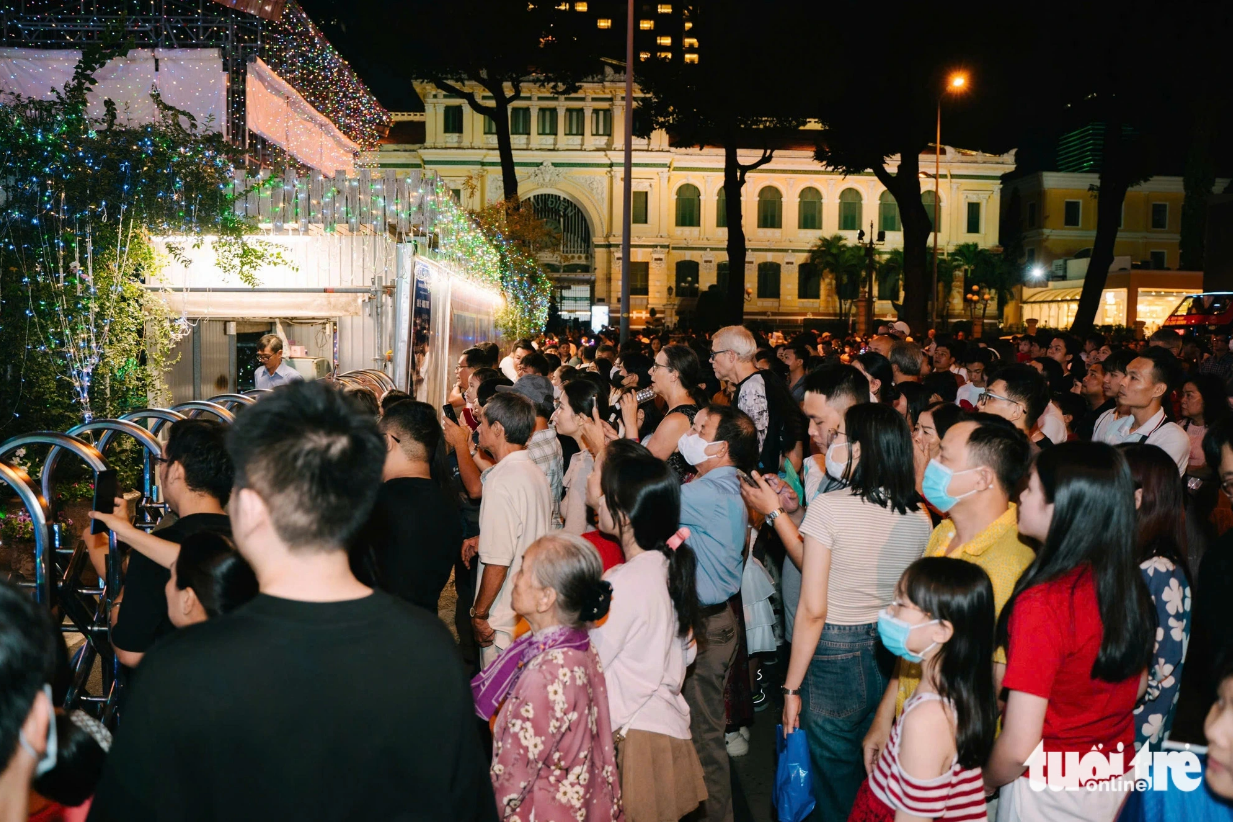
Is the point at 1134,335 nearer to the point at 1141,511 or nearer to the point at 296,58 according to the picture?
the point at 296,58

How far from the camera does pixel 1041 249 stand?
75625 millimetres

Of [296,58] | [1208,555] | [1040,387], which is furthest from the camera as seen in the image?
[296,58]

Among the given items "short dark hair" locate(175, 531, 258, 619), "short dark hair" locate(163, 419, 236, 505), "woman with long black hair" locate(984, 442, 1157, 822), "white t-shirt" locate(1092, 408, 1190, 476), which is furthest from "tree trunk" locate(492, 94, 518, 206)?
"woman with long black hair" locate(984, 442, 1157, 822)

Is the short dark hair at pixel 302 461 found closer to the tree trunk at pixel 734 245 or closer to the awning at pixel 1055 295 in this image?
the tree trunk at pixel 734 245

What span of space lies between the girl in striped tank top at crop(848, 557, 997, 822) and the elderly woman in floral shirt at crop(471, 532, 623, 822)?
0.83 m

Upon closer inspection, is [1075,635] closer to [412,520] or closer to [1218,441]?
[1218,441]

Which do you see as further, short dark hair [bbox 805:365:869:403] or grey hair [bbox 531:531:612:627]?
short dark hair [bbox 805:365:869:403]

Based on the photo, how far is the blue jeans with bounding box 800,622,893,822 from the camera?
3898 mm

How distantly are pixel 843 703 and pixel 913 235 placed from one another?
21.8 metres

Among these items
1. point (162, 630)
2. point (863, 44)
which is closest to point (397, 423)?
point (162, 630)

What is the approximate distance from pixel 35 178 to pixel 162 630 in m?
7.68

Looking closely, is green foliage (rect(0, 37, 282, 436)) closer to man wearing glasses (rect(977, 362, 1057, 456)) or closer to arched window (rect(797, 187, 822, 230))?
man wearing glasses (rect(977, 362, 1057, 456))

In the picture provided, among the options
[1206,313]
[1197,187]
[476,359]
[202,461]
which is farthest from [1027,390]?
[1197,187]

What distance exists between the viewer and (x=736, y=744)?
5.32 m
